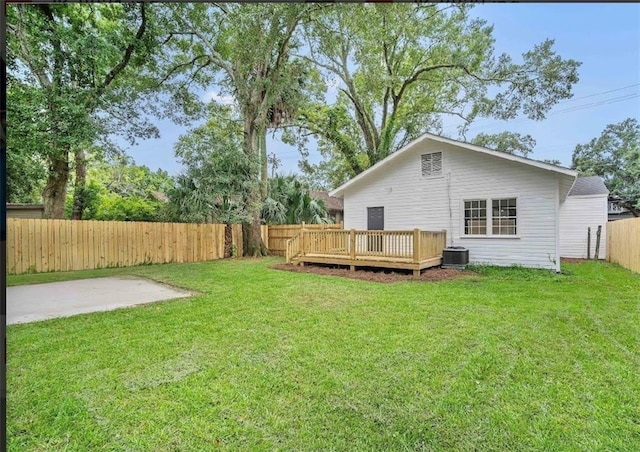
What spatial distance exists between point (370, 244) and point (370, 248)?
0.11 meters

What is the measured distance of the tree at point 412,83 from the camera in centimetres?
1193

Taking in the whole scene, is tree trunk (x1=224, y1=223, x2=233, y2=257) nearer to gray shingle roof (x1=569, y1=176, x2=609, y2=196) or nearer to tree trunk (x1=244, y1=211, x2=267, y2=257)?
tree trunk (x1=244, y1=211, x2=267, y2=257)

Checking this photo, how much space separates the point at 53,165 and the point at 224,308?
662cm

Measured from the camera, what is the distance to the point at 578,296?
5.12m

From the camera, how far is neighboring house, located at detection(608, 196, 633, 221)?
16.6 metres

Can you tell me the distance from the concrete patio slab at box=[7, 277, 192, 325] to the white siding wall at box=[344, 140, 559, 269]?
658 centimetres

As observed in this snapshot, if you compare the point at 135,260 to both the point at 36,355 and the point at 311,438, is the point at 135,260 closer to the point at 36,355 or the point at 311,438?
the point at 36,355

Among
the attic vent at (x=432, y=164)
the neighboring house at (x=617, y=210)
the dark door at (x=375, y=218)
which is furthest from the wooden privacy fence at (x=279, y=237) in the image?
the neighboring house at (x=617, y=210)

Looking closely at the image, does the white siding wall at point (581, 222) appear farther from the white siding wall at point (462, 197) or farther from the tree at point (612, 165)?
the tree at point (612, 165)

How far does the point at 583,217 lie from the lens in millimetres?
11258

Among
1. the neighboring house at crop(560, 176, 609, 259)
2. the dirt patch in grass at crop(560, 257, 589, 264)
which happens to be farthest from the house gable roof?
the neighboring house at crop(560, 176, 609, 259)

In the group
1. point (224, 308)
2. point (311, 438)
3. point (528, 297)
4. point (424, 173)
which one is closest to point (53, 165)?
point (224, 308)

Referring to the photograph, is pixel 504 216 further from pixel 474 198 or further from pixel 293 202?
pixel 293 202

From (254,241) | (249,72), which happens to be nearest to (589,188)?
(254,241)
